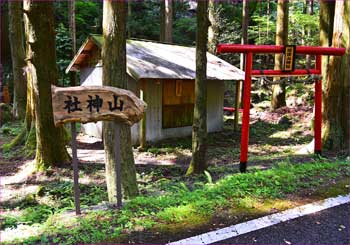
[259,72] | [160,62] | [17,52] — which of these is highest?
[17,52]

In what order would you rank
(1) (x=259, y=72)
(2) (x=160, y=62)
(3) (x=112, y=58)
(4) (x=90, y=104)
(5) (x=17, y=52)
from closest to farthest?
(4) (x=90, y=104) < (3) (x=112, y=58) < (1) (x=259, y=72) < (2) (x=160, y=62) < (5) (x=17, y=52)

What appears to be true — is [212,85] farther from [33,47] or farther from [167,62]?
[33,47]

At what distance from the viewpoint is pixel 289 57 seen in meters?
5.94

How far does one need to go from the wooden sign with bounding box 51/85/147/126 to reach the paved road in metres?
A: 1.83

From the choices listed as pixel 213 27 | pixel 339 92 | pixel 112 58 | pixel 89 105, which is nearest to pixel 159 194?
pixel 112 58

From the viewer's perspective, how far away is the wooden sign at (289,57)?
5864mm

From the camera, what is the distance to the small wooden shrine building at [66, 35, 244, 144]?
1088cm

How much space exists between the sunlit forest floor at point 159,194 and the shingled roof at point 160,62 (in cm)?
250

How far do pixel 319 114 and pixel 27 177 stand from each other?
6.44 metres

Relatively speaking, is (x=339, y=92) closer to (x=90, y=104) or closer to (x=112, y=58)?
(x=112, y=58)

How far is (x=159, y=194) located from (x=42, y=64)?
3.96m

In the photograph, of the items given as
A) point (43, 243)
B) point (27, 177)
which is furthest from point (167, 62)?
point (43, 243)

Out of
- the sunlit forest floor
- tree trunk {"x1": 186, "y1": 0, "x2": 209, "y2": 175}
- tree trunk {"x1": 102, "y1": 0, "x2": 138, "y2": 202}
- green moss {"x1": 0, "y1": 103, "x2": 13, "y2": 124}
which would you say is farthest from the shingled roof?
green moss {"x1": 0, "y1": 103, "x2": 13, "y2": 124}

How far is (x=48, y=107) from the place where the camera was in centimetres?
725
